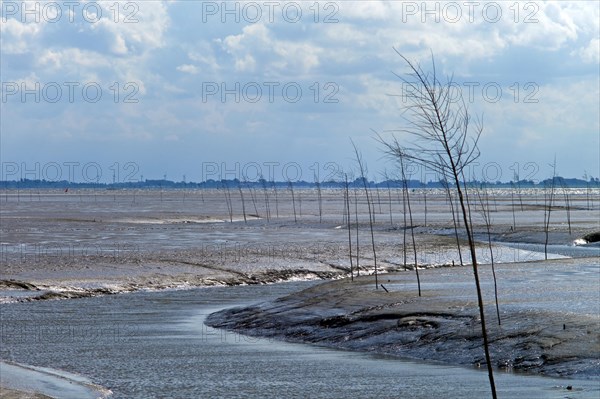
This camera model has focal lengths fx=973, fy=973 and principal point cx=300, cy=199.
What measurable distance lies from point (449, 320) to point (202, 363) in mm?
4472

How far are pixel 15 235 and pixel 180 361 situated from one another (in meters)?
28.6

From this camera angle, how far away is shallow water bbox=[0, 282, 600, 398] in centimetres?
Result: 1246

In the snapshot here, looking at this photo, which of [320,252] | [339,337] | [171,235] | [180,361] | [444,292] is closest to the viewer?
[180,361]

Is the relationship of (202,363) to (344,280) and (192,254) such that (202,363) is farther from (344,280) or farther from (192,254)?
(192,254)

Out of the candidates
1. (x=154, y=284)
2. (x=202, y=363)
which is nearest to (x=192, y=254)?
(x=154, y=284)

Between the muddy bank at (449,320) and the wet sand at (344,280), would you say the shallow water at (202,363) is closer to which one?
the muddy bank at (449,320)

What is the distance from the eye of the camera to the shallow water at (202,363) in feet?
40.9

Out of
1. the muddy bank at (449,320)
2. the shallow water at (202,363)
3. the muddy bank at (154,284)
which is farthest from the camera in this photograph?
the muddy bank at (154,284)

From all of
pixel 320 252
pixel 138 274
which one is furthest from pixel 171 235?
pixel 138 274

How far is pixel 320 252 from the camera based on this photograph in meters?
34.8

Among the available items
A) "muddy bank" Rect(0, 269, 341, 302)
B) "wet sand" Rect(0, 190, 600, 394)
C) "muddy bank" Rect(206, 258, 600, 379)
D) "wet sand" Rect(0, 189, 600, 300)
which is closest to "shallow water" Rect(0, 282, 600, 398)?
"muddy bank" Rect(206, 258, 600, 379)

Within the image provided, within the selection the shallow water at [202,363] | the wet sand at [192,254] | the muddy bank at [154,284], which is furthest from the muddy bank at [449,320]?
the wet sand at [192,254]

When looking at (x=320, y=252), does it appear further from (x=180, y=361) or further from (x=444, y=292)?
(x=180, y=361)

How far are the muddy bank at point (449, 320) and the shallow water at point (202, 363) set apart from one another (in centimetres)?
61
